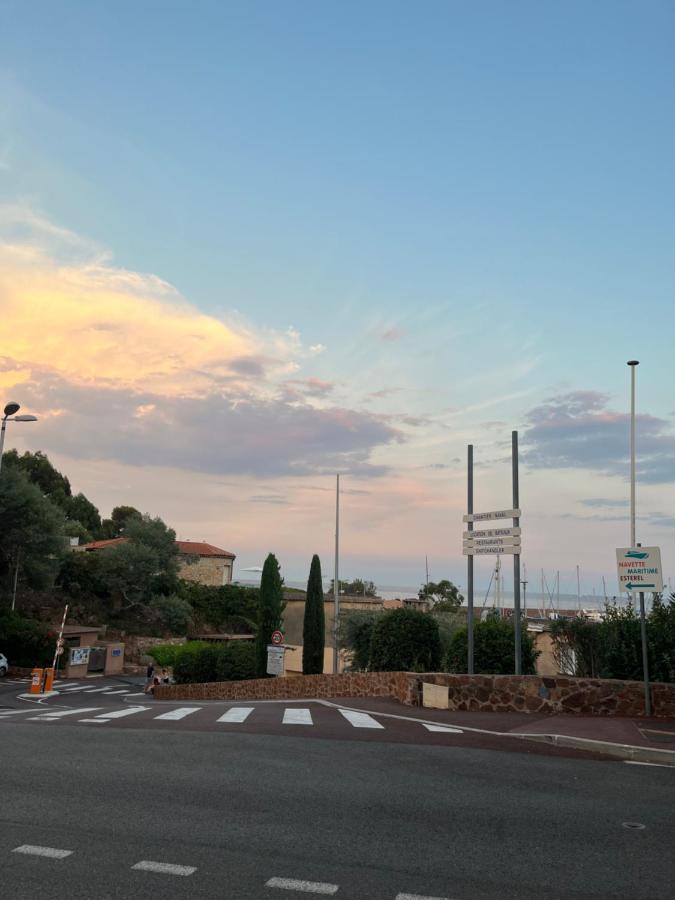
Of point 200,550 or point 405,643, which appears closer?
point 405,643

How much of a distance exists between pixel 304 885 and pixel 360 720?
32.8 feet

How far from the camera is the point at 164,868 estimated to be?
18.8 ft

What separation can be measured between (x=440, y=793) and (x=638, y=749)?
14.3 ft

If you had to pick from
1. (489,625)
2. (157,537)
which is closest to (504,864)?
(489,625)

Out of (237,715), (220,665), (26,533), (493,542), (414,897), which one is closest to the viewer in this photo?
(414,897)

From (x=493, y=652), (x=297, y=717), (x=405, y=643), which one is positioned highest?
(x=493, y=652)

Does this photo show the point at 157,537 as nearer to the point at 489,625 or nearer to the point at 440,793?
the point at 489,625

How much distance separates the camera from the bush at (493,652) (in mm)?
20391

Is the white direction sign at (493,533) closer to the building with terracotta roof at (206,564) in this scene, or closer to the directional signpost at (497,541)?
the directional signpost at (497,541)

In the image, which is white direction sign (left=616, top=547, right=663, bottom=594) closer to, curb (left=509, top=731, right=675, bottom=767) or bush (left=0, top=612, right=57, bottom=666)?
curb (left=509, top=731, right=675, bottom=767)

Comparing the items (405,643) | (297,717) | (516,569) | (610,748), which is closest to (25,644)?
(405,643)

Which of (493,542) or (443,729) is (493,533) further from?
(443,729)

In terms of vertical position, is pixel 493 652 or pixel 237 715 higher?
pixel 493 652

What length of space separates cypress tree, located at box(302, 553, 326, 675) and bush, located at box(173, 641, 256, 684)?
377 cm
